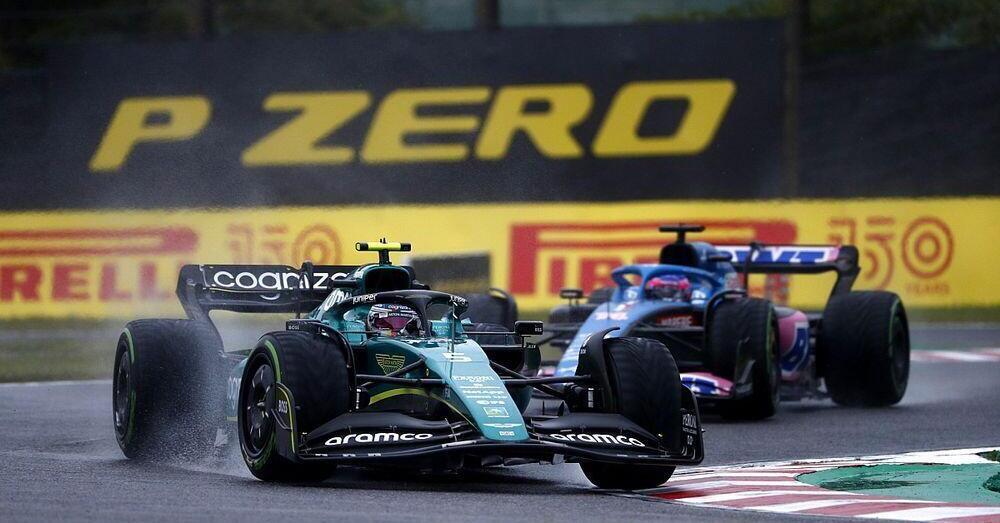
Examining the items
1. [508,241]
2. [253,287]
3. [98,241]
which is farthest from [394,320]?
[98,241]

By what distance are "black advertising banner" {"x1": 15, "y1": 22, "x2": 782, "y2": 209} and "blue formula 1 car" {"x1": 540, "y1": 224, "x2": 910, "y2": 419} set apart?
10.4 m

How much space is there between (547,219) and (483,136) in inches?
107

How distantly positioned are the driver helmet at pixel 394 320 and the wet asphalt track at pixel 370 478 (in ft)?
2.98

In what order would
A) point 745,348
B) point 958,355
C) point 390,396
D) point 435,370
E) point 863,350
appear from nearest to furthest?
point 435,370 → point 390,396 → point 745,348 → point 863,350 → point 958,355

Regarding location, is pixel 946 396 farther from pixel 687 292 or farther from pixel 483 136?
pixel 483 136

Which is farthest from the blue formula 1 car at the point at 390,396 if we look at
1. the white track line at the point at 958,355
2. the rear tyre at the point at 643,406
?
the white track line at the point at 958,355

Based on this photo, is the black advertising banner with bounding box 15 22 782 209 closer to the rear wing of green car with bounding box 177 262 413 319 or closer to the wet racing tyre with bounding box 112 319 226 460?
the rear wing of green car with bounding box 177 262 413 319

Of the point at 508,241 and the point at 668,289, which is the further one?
the point at 508,241

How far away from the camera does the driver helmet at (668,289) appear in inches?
657

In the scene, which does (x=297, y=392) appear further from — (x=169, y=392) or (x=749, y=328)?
(x=749, y=328)

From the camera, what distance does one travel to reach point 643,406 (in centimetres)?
1078

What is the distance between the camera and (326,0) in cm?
4262

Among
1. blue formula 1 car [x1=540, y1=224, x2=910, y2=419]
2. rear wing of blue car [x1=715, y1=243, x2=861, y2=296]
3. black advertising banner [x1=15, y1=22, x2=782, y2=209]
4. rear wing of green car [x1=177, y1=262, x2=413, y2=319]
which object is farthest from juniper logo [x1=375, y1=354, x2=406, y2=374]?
black advertising banner [x1=15, y1=22, x2=782, y2=209]

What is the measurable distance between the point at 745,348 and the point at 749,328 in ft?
0.59
